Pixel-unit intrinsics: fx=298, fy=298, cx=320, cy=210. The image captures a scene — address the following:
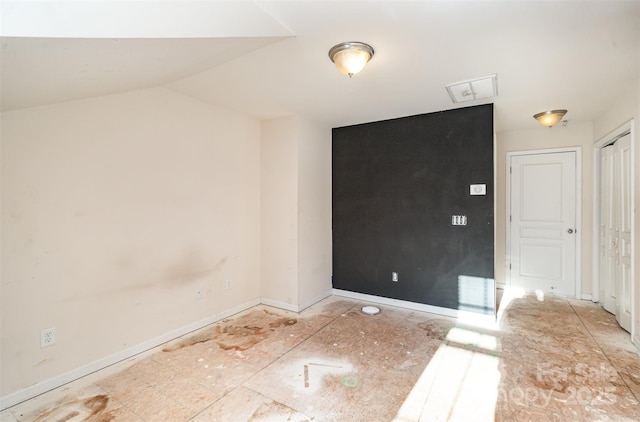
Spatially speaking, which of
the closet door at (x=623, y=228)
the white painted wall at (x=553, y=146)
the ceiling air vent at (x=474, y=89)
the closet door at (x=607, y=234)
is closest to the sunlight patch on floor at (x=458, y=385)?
the closet door at (x=623, y=228)

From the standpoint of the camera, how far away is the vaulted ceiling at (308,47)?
141 cm

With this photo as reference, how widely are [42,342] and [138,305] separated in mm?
673

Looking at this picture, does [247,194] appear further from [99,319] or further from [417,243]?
[417,243]

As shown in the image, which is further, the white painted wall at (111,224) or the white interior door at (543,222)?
the white interior door at (543,222)

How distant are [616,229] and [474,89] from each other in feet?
7.80

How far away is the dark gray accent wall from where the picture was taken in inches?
135

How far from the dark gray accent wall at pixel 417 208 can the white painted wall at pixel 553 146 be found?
141 cm

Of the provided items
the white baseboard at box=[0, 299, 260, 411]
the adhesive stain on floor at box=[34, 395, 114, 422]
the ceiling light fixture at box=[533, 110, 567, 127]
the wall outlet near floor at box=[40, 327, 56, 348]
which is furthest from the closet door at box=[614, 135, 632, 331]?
the wall outlet near floor at box=[40, 327, 56, 348]

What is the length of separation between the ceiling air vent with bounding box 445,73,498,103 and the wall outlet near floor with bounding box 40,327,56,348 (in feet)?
12.7

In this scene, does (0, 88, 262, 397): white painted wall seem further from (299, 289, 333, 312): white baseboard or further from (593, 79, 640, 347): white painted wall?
(593, 79, 640, 347): white painted wall

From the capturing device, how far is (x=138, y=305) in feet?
8.99

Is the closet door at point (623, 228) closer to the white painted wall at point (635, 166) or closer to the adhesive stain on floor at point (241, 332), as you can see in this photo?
the white painted wall at point (635, 166)

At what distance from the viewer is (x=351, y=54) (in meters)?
2.06

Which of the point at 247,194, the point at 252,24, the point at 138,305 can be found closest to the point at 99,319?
the point at 138,305
